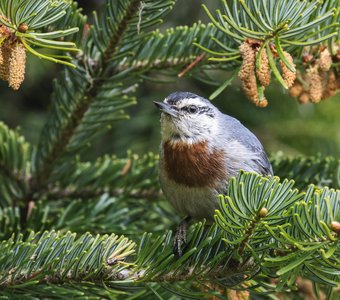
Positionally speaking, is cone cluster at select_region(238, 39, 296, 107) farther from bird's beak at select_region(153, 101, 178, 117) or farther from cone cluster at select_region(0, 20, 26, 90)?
bird's beak at select_region(153, 101, 178, 117)

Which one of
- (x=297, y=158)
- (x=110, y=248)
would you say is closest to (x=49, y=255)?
(x=110, y=248)

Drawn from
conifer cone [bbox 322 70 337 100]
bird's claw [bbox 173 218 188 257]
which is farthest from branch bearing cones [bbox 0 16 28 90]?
conifer cone [bbox 322 70 337 100]

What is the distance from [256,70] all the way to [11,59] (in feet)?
3.16

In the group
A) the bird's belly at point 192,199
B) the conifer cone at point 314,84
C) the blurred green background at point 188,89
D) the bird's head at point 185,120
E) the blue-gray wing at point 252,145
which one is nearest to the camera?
the conifer cone at point 314,84

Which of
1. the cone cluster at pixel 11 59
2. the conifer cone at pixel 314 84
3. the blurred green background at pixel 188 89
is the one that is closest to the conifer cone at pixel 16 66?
the cone cluster at pixel 11 59

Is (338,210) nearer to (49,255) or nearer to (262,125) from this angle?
(49,255)

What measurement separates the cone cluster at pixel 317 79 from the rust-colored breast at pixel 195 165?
1.94 ft

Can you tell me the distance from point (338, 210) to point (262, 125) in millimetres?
3044

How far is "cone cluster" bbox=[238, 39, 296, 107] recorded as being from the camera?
2.47m

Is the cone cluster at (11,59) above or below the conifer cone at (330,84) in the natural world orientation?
below

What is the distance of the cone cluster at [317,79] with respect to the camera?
113 inches

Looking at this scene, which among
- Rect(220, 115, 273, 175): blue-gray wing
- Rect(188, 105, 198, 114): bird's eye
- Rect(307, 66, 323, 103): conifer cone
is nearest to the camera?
Rect(307, 66, 323, 103): conifer cone

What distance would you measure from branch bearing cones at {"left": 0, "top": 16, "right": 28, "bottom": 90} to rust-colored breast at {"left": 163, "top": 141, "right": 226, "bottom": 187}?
1.42 metres

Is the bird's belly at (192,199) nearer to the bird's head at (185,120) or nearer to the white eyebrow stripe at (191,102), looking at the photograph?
the bird's head at (185,120)
